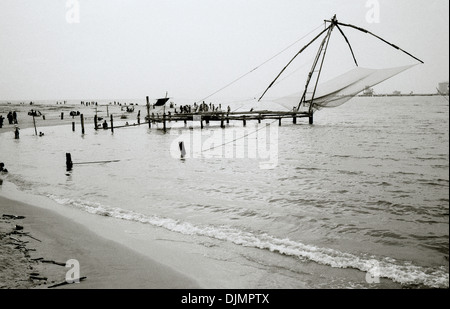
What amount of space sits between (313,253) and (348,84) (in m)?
18.3

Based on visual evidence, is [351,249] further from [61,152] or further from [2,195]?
[61,152]

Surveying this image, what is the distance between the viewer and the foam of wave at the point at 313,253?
479 centimetres

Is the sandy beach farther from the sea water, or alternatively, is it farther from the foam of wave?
the foam of wave

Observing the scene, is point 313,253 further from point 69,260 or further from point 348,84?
point 348,84

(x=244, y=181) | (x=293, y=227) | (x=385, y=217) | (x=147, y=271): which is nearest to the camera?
(x=147, y=271)

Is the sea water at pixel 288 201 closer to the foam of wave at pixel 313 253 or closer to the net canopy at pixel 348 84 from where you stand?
the foam of wave at pixel 313 253

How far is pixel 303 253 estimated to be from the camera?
5594mm

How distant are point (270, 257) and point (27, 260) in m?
3.99

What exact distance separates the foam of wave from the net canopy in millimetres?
13431

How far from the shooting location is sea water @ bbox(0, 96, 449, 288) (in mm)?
5379

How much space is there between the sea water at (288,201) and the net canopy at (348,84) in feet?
14.6

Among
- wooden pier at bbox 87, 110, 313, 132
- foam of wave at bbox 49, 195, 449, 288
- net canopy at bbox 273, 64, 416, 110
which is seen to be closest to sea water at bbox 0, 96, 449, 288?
foam of wave at bbox 49, 195, 449, 288

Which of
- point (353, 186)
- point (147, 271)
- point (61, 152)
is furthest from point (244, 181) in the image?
point (61, 152)

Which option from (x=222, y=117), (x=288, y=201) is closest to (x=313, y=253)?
(x=288, y=201)
